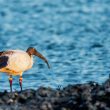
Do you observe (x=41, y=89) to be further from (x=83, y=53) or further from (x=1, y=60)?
(x=83, y=53)

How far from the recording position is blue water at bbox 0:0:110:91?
18.6 metres

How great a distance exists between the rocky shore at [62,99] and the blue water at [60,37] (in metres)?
3.10

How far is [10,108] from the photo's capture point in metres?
12.8

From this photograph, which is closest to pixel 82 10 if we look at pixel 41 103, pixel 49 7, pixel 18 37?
pixel 49 7

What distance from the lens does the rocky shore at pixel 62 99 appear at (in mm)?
12480

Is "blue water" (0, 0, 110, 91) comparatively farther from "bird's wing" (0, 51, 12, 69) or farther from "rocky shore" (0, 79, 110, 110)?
"rocky shore" (0, 79, 110, 110)

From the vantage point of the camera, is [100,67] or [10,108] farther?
[100,67]

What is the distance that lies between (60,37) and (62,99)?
1345cm

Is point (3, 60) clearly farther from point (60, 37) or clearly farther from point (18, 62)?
point (60, 37)

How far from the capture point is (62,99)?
13.0 meters

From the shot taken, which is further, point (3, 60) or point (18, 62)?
point (18, 62)

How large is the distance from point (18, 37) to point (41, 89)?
12838mm

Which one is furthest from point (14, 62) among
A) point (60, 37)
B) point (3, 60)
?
point (60, 37)

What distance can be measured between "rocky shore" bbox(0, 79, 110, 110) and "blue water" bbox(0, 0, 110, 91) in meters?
3.10
